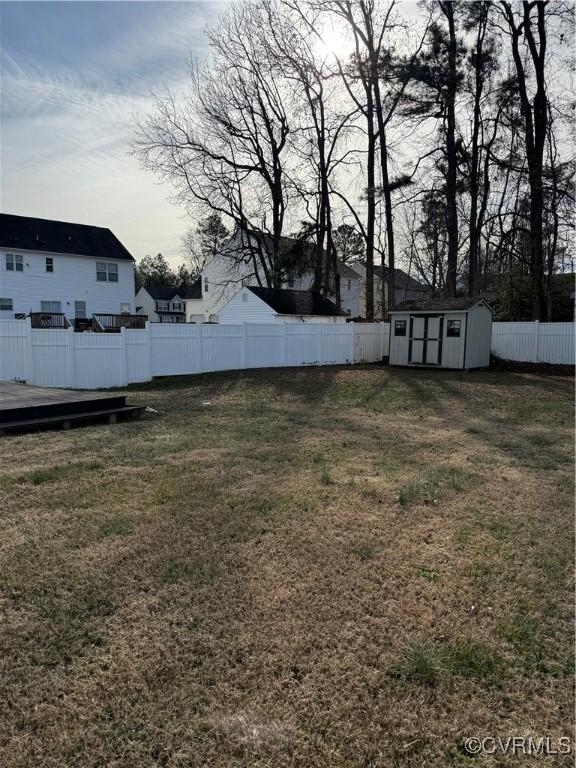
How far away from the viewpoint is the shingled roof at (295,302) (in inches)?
848

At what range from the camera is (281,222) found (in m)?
26.4

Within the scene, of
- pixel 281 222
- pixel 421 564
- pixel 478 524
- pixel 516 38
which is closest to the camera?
pixel 421 564

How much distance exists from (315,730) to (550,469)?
4.50 m

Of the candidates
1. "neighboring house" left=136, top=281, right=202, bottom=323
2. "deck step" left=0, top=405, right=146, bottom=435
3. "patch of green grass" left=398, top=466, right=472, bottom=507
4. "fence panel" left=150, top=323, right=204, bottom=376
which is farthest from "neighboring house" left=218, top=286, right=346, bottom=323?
"neighboring house" left=136, top=281, right=202, bottom=323

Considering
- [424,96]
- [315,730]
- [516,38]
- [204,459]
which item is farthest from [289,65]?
[315,730]

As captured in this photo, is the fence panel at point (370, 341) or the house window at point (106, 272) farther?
the house window at point (106, 272)

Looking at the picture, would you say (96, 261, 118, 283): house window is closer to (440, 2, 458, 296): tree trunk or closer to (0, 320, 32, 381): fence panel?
(0, 320, 32, 381): fence panel

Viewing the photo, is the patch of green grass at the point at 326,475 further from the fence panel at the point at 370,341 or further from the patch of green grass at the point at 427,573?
the fence panel at the point at 370,341

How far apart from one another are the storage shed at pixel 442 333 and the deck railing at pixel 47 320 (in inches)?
556

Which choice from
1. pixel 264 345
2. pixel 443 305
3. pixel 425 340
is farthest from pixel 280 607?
pixel 443 305

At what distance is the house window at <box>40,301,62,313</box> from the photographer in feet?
86.2

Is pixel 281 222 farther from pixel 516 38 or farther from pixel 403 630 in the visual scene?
pixel 403 630

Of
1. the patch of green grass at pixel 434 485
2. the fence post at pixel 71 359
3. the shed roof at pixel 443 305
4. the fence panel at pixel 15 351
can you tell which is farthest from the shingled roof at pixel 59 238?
the patch of green grass at pixel 434 485

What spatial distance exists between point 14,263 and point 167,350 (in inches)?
657
